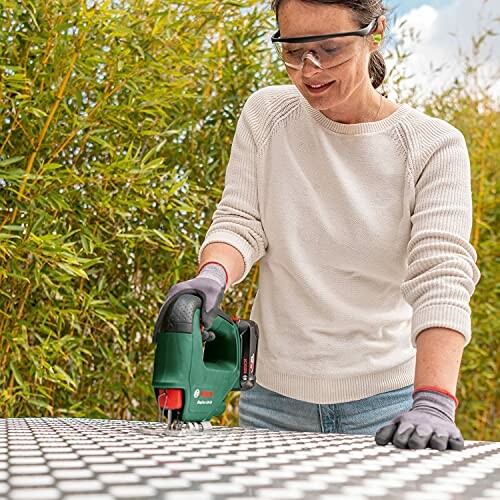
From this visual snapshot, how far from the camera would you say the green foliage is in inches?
98.8

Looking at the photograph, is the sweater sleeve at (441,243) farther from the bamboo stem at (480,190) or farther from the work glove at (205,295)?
the bamboo stem at (480,190)

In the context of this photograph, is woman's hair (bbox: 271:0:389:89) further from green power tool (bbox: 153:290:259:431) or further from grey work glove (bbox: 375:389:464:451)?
grey work glove (bbox: 375:389:464:451)

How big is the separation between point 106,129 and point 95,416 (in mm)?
1136

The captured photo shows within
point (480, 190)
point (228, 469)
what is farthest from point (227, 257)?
point (480, 190)

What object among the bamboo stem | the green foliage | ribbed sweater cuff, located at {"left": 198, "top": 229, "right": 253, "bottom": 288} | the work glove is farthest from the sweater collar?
the bamboo stem

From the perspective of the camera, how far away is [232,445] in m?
0.98

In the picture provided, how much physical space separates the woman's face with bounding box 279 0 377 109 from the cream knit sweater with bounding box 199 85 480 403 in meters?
0.14

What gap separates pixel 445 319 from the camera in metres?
1.30

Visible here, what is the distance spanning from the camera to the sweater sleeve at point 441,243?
132 centimetres

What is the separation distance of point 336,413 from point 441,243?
446mm

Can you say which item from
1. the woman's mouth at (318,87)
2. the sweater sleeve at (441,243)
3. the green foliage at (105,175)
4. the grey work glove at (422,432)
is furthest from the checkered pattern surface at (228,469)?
the green foliage at (105,175)

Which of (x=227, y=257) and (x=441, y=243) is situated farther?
(x=227, y=257)

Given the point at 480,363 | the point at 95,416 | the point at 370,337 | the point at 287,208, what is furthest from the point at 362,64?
the point at 480,363

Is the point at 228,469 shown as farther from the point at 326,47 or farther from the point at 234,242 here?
the point at 326,47
